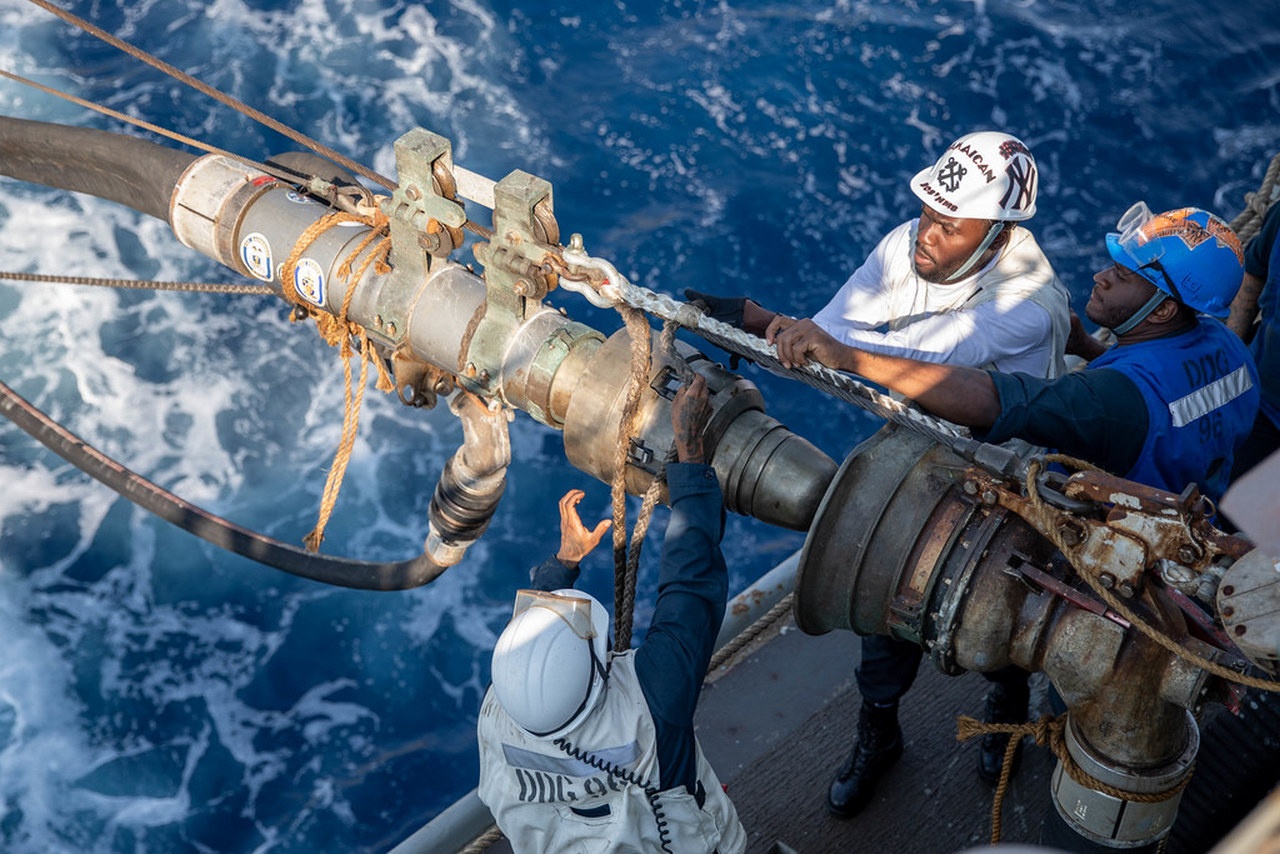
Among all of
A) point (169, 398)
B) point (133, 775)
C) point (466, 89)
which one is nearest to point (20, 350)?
point (169, 398)

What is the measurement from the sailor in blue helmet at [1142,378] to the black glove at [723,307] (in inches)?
13.9

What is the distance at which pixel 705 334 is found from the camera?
2.94 m

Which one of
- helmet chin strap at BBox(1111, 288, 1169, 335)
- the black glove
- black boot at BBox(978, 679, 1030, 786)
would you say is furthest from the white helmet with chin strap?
black boot at BBox(978, 679, 1030, 786)

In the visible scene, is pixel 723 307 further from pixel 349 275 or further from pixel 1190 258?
pixel 1190 258

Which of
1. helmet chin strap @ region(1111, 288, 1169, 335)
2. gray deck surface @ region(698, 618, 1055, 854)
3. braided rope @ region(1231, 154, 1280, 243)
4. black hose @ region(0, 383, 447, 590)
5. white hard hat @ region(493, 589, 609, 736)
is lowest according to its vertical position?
gray deck surface @ region(698, 618, 1055, 854)

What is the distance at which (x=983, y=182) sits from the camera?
3.15m

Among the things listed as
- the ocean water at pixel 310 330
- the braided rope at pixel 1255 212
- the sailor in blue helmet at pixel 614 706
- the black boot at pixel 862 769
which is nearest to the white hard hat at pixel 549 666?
the sailor in blue helmet at pixel 614 706

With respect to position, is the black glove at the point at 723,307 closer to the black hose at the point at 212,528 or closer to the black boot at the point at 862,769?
the black boot at the point at 862,769

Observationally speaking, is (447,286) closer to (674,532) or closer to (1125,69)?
(674,532)

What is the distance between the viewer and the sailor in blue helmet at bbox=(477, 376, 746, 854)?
2709 millimetres

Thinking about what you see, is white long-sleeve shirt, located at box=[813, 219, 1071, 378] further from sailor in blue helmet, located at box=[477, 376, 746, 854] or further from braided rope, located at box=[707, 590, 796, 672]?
braided rope, located at box=[707, 590, 796, 672]

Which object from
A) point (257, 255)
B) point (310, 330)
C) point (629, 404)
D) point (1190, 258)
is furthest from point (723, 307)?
point (310, 330)

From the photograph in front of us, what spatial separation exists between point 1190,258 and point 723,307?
122cm

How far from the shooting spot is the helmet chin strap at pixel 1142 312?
9.80 ft
